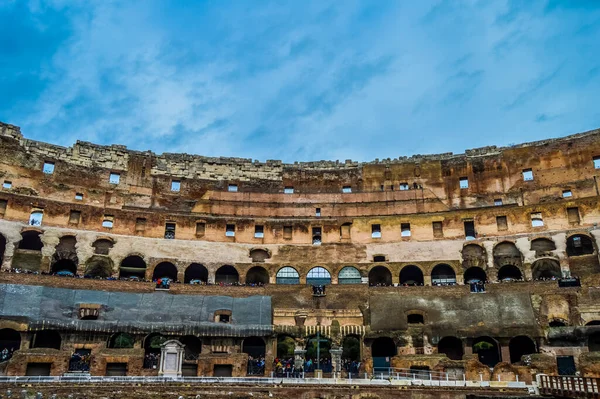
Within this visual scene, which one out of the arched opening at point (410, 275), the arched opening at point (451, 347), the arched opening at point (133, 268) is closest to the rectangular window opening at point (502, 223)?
the arched opening at point (410, 275)

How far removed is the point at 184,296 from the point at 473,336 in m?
21.5

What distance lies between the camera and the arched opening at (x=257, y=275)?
49.6 m

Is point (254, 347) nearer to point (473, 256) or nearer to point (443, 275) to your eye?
point (443, 275)

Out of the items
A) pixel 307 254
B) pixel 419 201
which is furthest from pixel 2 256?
pixel 419 201

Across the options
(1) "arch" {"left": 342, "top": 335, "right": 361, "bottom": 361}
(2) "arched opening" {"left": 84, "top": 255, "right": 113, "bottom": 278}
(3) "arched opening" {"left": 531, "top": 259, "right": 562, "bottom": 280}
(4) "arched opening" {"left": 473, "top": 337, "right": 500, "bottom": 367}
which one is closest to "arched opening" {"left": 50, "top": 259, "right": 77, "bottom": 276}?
(2) "arched opening" {"left": 84, "top": 255, "right": 113, "bottom": 278}

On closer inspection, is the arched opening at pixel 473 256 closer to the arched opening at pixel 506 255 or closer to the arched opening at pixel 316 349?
the arched opening at pixel 506 255

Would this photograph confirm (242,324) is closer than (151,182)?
Yes

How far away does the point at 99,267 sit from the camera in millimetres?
46500

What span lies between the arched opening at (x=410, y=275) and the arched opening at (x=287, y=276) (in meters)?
9.72

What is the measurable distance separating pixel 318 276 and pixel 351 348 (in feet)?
35.1

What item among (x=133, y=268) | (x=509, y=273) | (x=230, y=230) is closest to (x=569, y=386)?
(x=509, y=273)

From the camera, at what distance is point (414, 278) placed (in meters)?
49.5

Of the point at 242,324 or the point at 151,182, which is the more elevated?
the point at 151,182

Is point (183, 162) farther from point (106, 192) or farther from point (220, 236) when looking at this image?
point (220, 236)
